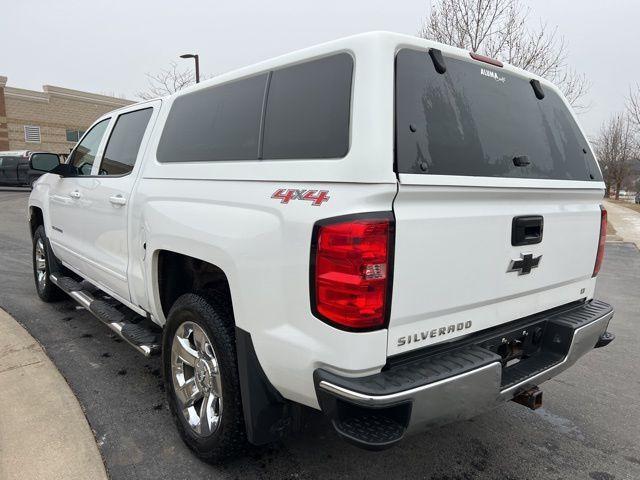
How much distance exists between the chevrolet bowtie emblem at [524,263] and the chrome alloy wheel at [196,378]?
1519mm

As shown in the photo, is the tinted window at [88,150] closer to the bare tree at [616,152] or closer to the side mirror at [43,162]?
the side mirror at [43,162]

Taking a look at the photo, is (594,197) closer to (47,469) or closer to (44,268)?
(47,469)

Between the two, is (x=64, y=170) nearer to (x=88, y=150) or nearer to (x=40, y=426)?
(x=88, y=150)

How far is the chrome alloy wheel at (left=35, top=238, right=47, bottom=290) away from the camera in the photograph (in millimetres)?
5293

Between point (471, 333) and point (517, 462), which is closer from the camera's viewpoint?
point (471, 333)

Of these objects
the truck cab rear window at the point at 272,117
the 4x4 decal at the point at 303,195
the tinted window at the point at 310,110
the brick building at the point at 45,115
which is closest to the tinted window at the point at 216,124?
the truck cab rear window at the point at 272,117

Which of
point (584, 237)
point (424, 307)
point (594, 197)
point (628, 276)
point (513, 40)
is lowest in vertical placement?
point (628, 276)

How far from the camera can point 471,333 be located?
224cm

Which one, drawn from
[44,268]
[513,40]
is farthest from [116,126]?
[513,40]

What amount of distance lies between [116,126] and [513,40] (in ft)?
38.7

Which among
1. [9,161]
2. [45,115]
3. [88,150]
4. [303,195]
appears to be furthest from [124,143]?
[45,115]

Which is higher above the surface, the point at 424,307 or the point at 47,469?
the point at 424,307

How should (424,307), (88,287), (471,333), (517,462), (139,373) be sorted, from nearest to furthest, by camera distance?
(424,307) → (471,333) → (517,462) → (139,373) → (88,287)

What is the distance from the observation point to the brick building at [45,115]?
112 ft
